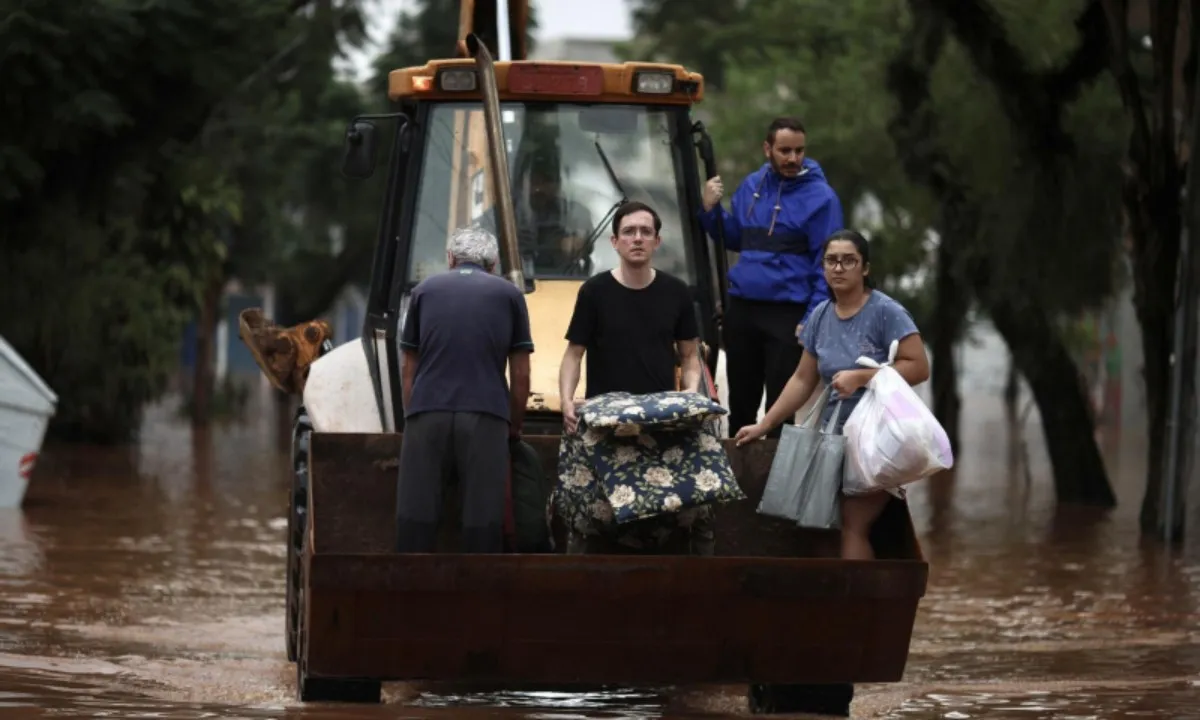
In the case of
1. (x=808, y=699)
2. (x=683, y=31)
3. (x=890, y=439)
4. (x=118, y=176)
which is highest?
(x=683, y=31)

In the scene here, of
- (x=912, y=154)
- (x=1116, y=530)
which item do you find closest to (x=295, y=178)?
(x=912, y=154)

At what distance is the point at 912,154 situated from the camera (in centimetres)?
2511

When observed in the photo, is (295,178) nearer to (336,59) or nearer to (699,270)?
(336,59)

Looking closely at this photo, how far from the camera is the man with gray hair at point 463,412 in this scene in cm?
959

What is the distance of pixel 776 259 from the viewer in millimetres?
11594

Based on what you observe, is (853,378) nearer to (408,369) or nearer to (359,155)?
(408,369)

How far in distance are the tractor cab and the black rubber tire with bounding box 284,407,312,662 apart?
1.78 ft

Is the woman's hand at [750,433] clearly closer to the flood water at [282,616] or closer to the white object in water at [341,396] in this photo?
the flood water at [282,616]

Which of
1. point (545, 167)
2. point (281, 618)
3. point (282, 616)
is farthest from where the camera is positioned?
point (282, 616)

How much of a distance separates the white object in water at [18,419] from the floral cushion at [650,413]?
11428 mm

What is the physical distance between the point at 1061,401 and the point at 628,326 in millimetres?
16317

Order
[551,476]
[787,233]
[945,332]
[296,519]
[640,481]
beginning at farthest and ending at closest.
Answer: [945,332]
[787,233]
[296,519]
[551,476]
[640,481]

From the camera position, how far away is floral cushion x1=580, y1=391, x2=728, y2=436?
935 centimetres

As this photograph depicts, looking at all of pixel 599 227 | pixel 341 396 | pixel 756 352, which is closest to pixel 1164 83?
pixel 756 352
